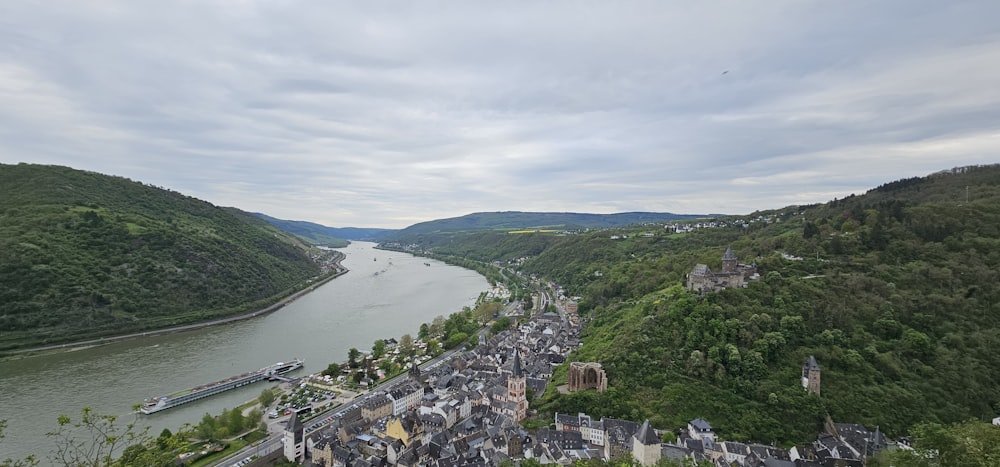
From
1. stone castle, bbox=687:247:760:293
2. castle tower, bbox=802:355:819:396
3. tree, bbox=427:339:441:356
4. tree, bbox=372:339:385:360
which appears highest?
stone castle, bbox=687:247:760:293

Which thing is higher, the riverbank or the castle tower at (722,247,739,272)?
the castle tower at (722,247,739,272)

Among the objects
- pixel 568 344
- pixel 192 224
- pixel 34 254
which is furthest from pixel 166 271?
pixel 568 344

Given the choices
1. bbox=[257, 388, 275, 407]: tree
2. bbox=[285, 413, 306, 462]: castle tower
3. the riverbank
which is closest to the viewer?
bbox=[285, 413, 306, 462]: castle tower

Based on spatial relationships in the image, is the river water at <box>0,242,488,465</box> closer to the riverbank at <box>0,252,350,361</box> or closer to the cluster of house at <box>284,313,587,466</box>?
the riverbank at <box>0,252,350,361</box>

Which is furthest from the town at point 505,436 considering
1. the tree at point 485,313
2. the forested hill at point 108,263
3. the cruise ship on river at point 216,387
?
the forested hill at point 108,263

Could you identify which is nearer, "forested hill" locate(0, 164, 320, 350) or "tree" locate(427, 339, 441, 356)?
"tree" locate(427, 339, 441, 356)

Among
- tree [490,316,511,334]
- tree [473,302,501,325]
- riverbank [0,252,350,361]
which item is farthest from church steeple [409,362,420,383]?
riverbank [0,252,350,361]

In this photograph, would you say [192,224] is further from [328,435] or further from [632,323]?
[632,323]

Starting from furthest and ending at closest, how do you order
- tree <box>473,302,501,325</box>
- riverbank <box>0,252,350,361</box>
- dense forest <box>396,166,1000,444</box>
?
tree <box>473,302,501,325</box>, riverbank <box>0,252,350,361</box>, dense forest <box>396,166,1000,444</box>
